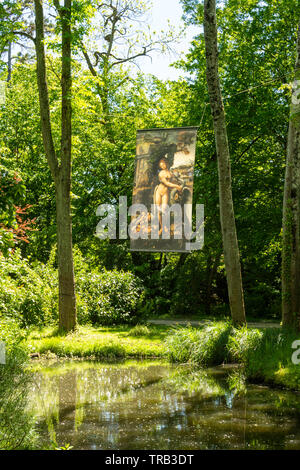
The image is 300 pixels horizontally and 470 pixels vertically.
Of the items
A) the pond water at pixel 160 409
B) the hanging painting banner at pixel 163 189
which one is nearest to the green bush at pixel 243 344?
the pond water at pixel 160 409

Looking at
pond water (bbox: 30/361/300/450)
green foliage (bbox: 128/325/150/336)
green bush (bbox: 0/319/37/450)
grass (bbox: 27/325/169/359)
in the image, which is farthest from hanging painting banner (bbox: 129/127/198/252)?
green bush (bbox: 0/319/37/450)

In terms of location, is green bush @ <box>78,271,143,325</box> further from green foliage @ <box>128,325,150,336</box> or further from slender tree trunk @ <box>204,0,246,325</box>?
slender tree trunk @ <box>204,0,246,325</box>

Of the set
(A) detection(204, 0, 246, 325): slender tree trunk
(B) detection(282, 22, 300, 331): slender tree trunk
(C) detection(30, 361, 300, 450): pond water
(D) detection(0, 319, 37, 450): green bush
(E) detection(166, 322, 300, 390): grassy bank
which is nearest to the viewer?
(D) detection(0, 319, 37, 450): green bush

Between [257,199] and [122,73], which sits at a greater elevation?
[122,73]

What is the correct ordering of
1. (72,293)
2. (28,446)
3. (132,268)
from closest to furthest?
(28,446)
(72,293)
(132,268)

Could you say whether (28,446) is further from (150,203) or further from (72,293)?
(72,293)

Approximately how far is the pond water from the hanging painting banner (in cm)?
336

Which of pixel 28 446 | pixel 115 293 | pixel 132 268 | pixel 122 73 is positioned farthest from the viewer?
pixel 122 73

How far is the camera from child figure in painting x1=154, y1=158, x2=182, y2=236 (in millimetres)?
12969

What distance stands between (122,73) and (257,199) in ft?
39.9

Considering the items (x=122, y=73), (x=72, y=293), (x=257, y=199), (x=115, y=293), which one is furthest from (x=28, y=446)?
(x=122, y=73)

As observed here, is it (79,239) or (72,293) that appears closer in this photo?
(72,293)

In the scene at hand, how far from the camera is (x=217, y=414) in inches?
308

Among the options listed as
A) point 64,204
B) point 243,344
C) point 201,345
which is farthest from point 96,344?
point 64,204
